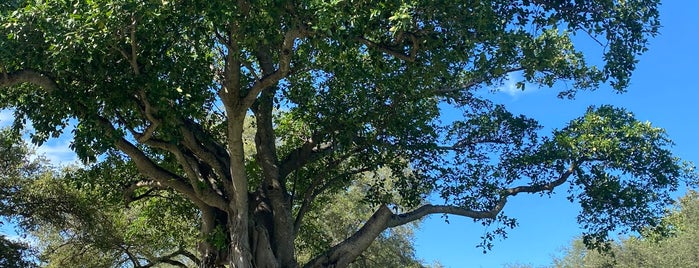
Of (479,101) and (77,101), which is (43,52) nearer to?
(77,101)

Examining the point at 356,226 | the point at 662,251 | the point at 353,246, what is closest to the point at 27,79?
the point at 353,246

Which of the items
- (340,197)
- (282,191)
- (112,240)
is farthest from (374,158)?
(340,197)

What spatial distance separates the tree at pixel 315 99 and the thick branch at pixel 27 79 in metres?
0.02

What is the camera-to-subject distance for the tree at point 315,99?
27.2 feet

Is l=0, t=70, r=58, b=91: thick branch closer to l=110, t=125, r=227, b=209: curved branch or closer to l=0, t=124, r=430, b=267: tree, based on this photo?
l=110, t=125, r=227, b=209: curved branch

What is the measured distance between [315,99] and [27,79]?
5.31 metres

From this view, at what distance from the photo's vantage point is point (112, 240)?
17.2 meters

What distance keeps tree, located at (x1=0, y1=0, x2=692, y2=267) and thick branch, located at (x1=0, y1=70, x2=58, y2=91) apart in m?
0.02

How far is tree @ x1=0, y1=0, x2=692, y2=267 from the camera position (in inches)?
327

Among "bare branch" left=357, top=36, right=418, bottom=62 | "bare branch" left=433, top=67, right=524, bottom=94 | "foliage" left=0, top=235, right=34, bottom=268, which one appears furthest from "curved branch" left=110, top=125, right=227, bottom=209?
"foliage" left=0, top=235, right=34, bottom=268

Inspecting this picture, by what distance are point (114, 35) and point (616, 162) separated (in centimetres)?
908

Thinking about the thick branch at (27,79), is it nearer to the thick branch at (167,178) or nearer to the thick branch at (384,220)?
the thick branch at (167,178)

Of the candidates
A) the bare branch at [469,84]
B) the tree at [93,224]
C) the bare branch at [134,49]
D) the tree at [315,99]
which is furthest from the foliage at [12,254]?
the bare branch at [469,84]

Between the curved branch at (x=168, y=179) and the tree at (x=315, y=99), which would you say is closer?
the tree at (x=315, y=99)
